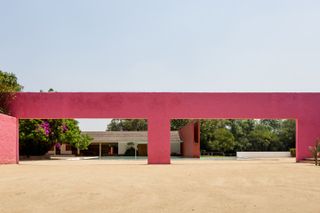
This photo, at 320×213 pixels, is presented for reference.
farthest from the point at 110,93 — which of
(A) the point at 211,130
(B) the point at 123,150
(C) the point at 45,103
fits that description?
(A) the point at 211,130

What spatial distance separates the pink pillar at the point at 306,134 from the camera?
2372 centimetres

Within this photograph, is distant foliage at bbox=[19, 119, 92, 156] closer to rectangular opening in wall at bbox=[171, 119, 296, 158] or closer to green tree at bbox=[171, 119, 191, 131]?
rectangular opening in wall at bbox=[171, 119, 296, 158]

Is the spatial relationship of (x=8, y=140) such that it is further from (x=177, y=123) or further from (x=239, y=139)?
(x=177, y=123)

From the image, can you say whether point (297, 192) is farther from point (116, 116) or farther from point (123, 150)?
point (123, 150)

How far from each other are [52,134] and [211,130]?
23.5 meters

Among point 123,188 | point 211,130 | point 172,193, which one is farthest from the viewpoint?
point 211,130

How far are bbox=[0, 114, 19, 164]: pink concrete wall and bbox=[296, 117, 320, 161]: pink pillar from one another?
1456 cm

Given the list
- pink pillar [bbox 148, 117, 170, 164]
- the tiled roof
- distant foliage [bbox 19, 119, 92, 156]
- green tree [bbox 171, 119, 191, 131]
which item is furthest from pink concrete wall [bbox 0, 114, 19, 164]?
green tree [bbox 171, 119, 191, 131]

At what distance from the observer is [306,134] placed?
23.8 metres

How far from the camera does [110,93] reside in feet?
76.0

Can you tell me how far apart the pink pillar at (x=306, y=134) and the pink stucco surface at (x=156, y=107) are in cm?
97

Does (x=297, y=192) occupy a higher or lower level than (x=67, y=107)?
lower

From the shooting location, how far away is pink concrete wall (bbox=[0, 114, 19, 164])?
2132cm

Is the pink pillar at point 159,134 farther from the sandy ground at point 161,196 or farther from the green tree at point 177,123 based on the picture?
the green tree at point 177,123
